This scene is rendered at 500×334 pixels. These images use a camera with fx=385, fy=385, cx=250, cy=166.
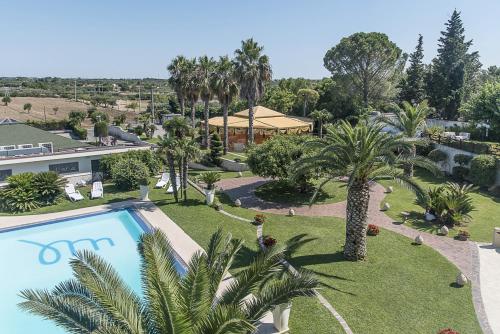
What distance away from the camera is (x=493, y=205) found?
24.8 m

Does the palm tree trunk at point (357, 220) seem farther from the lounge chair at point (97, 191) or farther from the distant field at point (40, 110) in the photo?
the distant field at point (40, 110)

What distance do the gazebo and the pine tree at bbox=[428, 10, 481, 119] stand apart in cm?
1791

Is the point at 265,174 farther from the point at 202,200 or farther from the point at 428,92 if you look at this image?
the point at 428,92

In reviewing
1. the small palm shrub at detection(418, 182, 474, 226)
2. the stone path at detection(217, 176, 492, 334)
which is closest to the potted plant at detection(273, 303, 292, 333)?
the stone path at detection(217, 176, 492, 334)

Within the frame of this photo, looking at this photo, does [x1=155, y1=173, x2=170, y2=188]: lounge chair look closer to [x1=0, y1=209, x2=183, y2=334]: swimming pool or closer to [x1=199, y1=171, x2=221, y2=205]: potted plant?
[x1=199, y1=171, x2=221, y2=205]: potted plant

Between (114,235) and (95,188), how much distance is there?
7.55 m

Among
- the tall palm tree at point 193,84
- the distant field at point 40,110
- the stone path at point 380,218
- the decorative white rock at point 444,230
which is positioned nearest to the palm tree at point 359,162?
the stone path at point 380,218

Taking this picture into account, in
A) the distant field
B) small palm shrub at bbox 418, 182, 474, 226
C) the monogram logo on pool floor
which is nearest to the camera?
the monogram logo on pool floor

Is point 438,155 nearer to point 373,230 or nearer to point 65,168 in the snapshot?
point 373,230

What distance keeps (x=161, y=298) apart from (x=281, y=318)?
555 cm

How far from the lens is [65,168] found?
29062 millimetres

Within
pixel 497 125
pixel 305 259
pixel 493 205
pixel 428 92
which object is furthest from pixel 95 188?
pixel 428 92

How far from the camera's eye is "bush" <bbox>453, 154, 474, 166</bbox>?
30531 millimetres

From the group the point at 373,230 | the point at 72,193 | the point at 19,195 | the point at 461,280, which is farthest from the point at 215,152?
the point at 461,280
